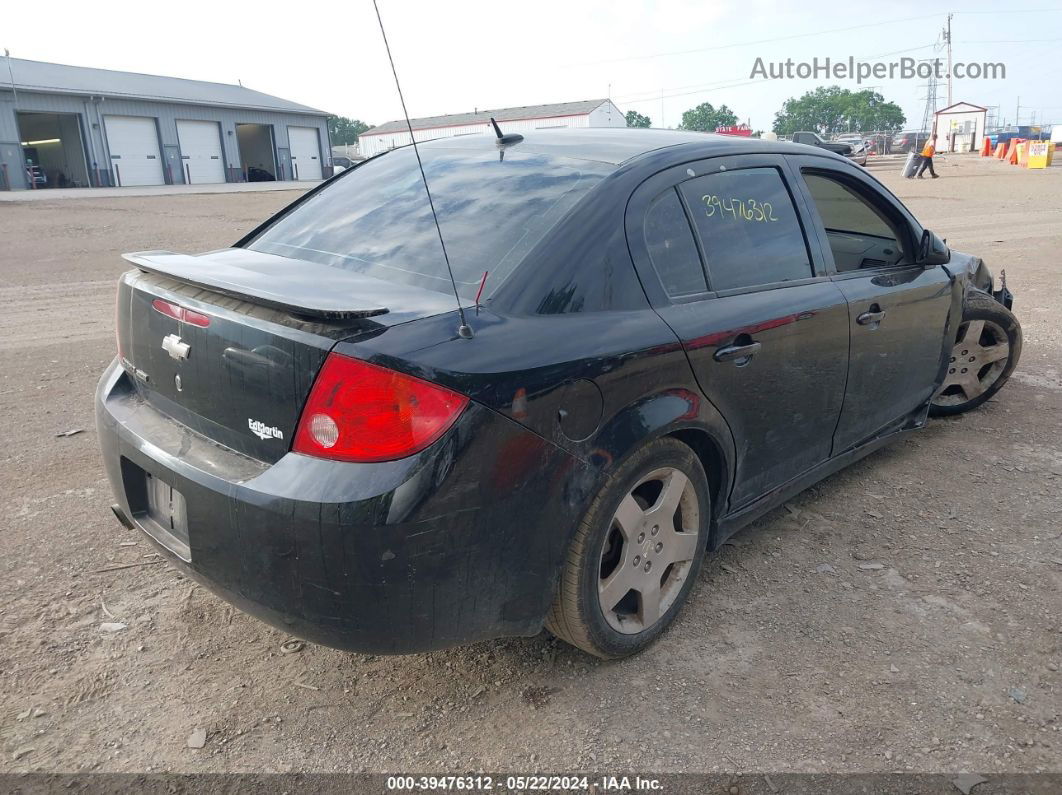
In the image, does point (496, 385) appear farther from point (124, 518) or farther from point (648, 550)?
point (124, 518)

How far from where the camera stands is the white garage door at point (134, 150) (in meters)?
36.8

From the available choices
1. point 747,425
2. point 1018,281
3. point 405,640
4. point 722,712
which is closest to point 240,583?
point 405,640

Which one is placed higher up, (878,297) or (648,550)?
(878,297)

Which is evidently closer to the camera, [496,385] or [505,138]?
[496,385]

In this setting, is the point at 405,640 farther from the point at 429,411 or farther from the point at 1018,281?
the point at 1018,281

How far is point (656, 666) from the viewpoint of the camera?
272 centimetres

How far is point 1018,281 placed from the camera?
388 inches

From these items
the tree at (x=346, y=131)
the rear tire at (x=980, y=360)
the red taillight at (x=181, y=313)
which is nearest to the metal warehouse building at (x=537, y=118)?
the tree at (x=346, y=131)

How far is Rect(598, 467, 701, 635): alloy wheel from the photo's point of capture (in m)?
2.59

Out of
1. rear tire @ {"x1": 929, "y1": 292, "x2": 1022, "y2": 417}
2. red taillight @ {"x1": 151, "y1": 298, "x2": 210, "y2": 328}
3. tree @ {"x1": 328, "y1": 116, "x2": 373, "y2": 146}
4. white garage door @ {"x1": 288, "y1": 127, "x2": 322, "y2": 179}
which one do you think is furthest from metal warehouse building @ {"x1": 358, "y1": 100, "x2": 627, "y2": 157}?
red taillight @ {"x1": 151, "y1": 298, "x2": 210, "y2": 328}

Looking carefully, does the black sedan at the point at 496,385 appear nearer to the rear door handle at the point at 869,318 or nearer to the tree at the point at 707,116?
the rear door handle at the point at 869,318

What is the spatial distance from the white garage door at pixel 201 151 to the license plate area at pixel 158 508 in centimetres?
4209

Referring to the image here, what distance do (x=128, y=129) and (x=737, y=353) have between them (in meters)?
41.6

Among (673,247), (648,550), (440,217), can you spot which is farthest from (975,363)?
(440,217)
